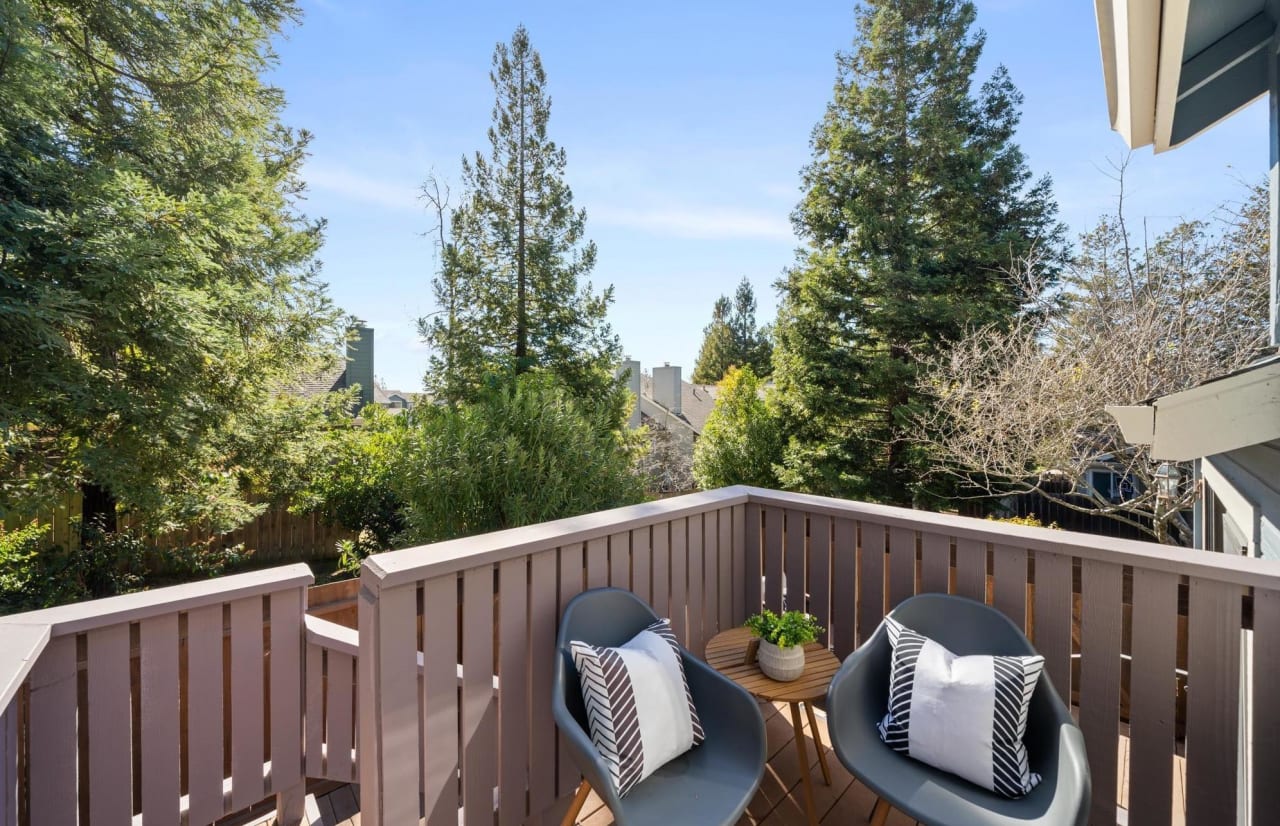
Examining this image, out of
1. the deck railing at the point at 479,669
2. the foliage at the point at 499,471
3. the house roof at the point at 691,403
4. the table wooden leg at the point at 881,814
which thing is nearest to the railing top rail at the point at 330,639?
the deck railing at the point at 479,669

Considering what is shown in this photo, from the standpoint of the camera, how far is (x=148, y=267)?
5348 mm

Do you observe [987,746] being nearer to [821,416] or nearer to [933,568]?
[933,568]

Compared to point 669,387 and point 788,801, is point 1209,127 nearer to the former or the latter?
point 788,801

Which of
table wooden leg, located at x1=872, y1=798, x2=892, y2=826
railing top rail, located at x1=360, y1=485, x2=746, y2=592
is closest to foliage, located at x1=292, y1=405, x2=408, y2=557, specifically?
railing top rail, located at x1=360, y1=485, x2=746, y2=592

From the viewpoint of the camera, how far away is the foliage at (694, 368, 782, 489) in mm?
12180

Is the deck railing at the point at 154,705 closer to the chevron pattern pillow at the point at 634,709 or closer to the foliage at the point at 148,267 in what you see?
the chevron pattern pillow at the point at 634,709

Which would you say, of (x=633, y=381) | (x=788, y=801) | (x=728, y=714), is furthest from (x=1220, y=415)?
(x=633, y=381)

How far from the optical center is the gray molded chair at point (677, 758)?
5.29 feet

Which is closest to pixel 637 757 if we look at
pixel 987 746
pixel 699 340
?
pixel 987 746

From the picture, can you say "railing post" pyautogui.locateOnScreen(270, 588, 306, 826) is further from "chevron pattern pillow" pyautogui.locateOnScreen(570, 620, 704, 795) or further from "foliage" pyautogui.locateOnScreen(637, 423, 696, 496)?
"foliage" pyautogui.locateOnScreen(637, 423, 696, 496)

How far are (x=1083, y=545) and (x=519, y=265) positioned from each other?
430 inches

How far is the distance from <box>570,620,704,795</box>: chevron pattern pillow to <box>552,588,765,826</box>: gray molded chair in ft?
0.17

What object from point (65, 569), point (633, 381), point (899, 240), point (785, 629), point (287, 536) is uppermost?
point (899, 240)

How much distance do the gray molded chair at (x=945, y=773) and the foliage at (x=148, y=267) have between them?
658 cm
